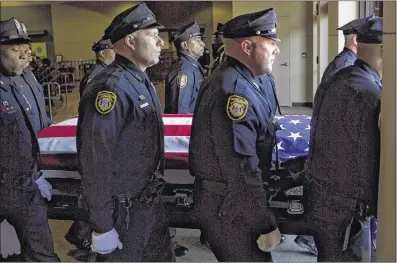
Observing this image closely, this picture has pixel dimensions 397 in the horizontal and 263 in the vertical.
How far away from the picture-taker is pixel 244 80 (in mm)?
1840

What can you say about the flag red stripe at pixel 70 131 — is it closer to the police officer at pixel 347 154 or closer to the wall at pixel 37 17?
the police officer at pixel 347 154

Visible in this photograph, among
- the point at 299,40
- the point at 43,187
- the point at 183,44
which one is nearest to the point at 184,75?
the point at 183,44

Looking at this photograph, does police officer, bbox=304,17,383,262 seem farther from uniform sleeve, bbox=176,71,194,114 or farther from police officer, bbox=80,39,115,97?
police officer, bbox=80,39,115,97

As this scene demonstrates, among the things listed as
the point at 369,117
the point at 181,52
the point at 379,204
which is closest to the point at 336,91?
the point at 369,117

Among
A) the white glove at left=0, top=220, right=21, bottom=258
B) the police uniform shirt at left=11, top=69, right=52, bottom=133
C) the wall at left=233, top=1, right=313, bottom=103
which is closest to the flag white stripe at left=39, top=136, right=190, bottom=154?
the police uniform shirt at left=11, top=69, right=52, bottom=133

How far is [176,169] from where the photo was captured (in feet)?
8.52

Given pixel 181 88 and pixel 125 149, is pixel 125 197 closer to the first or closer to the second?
pixel 125 149

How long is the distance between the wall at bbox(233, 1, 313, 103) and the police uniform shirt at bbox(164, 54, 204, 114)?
20.4 feet

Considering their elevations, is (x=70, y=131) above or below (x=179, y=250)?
above

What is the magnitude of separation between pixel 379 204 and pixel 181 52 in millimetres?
2498

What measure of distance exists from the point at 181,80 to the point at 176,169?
129 cm

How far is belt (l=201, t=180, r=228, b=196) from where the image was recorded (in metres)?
1.88

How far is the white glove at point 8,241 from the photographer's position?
2438 mm

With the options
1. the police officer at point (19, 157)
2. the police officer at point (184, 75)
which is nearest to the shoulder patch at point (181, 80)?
the police officer at point (184, 75)
